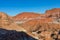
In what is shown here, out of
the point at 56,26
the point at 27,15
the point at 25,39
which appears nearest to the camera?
the point at 25,39

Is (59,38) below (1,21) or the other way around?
below

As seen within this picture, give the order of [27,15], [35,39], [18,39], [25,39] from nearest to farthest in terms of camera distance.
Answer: [18,39] → [25,39] → [35,39] → [27,15]

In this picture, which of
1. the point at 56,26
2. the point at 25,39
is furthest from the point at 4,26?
the point at 56,26

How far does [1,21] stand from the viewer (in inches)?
971

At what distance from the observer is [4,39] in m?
18.3

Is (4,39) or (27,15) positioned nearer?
(4,39)

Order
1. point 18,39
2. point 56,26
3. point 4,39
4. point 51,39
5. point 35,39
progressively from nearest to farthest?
point 4,39 → point 18,39 → point 35,39 → point 51,39 → point 56,26

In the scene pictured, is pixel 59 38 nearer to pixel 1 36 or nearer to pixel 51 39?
pixel 51 39

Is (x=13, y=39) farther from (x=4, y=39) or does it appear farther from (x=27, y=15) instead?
(x=27, y=15)

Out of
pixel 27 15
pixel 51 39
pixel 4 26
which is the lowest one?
pixel 51 39

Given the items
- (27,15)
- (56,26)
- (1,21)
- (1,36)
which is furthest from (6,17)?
(27,15)

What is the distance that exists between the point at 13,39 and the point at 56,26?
22.0 meters

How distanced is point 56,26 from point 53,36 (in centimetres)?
1080

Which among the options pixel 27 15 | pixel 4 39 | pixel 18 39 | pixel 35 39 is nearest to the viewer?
pixel 4 39
